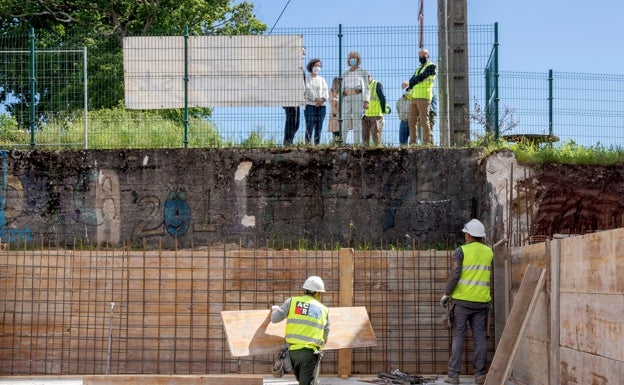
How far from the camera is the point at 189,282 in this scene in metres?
13.0

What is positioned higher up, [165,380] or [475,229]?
[475,229]

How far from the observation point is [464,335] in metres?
11.9

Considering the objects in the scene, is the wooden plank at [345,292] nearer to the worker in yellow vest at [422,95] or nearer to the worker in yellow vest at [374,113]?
the worker in yellow vest at [374,113]

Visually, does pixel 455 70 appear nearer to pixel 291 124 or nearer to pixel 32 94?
pixel 291 124

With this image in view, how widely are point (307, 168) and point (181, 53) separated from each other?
3052 millimetres

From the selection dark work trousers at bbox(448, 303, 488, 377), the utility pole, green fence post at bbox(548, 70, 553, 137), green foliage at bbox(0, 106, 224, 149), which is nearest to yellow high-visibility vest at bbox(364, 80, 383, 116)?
the utility pole

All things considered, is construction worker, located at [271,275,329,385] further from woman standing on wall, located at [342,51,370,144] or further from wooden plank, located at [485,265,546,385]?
woman standing on wall, located at [342,51,370,144]

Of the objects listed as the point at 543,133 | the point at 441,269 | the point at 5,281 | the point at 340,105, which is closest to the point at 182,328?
the point at 5,281

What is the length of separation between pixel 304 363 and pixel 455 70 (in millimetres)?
7665

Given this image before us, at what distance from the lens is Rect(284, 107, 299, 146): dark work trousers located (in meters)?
16.6

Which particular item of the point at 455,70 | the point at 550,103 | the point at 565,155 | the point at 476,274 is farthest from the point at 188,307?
the point at 550,103

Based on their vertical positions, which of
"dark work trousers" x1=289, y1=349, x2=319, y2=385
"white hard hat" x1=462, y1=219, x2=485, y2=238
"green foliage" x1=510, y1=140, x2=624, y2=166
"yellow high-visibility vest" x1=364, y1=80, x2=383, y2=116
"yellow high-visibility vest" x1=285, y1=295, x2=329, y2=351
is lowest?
"dark work trousers" x1=289, y1=349, x2=319, y2=385

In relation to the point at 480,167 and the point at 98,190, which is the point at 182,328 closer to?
the point at 98,190

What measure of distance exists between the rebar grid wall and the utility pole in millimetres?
4114
